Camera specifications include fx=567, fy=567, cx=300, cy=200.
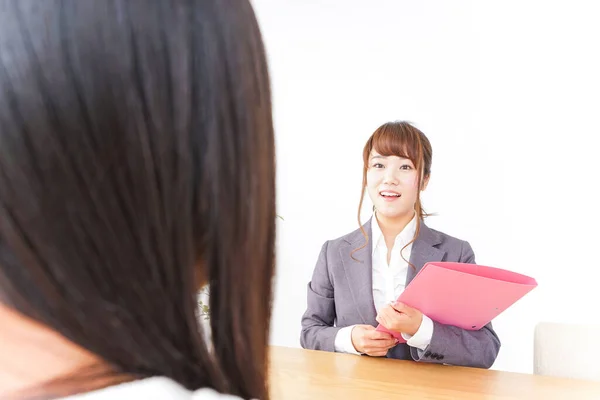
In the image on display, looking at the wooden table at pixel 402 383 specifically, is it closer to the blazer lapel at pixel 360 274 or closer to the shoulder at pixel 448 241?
the blazer lapel at pixel 360 274

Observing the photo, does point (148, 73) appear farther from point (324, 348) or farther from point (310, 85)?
point (310, 85)

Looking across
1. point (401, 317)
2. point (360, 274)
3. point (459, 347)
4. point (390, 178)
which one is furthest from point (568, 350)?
point (390, 178)

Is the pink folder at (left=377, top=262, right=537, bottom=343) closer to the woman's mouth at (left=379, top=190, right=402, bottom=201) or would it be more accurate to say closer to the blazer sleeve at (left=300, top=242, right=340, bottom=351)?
the blazer sleeve at (left=300, top=242, right=340, bottom=351)

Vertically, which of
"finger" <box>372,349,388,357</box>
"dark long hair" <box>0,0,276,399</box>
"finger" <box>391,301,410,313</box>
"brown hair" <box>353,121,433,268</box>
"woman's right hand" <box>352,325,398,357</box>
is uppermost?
"dark long hair" <box>0,0,276,399</box>

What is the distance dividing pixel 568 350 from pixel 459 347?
1.05 feet

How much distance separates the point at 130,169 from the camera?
40 cm

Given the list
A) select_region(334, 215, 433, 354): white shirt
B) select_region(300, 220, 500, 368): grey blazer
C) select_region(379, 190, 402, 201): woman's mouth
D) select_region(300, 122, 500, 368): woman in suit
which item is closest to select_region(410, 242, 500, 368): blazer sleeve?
select_region(300, 220, 500, 368): grey blazer

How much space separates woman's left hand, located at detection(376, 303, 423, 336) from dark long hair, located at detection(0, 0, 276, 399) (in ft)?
3.88

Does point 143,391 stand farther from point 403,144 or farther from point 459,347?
point 403,144

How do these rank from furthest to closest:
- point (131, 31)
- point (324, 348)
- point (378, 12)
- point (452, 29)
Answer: point (378, 12) < point (452, 29) < point (324, 348) < point (131, 31)

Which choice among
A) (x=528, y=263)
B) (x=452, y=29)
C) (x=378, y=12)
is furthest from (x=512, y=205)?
(x=378, y=12)

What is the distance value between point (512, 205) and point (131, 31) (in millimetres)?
2865

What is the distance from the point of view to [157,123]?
404 mm

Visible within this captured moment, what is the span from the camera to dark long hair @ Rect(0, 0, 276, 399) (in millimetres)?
378
